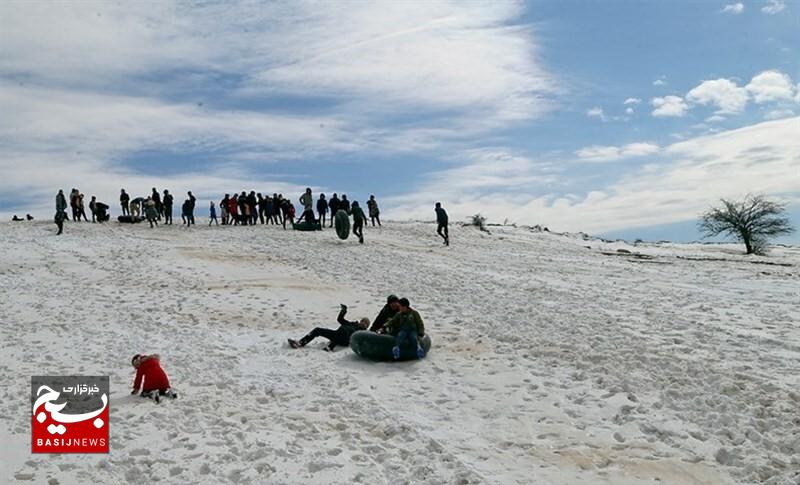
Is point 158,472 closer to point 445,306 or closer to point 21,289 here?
point 445,306

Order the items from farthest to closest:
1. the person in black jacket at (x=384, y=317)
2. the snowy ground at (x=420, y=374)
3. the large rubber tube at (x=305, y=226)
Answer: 1. the large rubber tube at (x=305, y=226)
2. the person in black jacket at (x=384, y=317)
3. the snowy ground at (x=420, y=374)

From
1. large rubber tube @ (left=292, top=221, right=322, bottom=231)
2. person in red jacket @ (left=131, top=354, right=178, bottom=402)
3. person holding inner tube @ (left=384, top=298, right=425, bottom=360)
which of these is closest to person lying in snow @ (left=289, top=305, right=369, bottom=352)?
person holding inner tube @ (left=384, top=298, right=425, bottom=360)

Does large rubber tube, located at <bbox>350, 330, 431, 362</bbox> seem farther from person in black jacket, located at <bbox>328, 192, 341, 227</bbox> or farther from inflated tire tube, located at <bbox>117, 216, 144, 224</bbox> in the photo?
inflated tire tube, located at <bbox>117, 216, 144, 224</bbox>

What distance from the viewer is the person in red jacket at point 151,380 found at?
9.09 meters

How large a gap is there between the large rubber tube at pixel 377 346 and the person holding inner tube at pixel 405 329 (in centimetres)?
8

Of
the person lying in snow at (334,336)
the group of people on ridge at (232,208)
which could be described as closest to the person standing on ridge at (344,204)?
the group of people on ridge at (232,208)

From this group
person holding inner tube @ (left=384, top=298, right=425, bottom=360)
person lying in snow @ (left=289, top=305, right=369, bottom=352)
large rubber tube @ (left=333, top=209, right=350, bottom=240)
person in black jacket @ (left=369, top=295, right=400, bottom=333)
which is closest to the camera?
person holding inner tube @ (left=384, top=298, right=425, bottom=360)

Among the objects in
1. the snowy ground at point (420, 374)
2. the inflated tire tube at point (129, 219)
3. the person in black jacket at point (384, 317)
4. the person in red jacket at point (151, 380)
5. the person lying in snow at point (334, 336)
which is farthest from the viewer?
the inflated tire tube at point (129, 219)

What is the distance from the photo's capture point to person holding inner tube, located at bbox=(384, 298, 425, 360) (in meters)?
11.3

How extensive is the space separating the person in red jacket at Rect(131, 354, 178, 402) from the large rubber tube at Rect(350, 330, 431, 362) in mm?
3561

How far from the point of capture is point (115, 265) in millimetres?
20938

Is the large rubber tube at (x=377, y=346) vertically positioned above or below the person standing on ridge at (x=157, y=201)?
below

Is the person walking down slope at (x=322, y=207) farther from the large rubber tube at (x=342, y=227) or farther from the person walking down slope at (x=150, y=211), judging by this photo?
the person walking down slope at (x=150, y=211)

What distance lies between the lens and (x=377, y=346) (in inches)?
450
